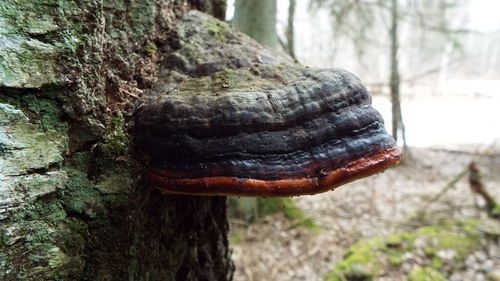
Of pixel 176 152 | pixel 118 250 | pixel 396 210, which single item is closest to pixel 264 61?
pixel 176 152

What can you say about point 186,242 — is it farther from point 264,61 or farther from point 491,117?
Answer: point 491,117

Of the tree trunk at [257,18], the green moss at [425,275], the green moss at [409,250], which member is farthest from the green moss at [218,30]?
the green moss at [425,275]

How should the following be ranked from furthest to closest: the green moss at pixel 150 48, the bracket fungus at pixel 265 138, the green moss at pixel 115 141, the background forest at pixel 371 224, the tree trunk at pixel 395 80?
the tree trunk at pixel 395 80, the background forest at pixel 371 224, the green moss at pixel 150 48, the green moss at pixel 115 141, the bracket fungus at pixel 265 138

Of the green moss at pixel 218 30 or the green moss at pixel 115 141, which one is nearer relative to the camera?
the green moss at pixel 115 141

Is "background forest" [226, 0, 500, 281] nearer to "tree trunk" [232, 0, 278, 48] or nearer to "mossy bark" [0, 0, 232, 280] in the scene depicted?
"tree trunk" [232, 0, 278, 48]

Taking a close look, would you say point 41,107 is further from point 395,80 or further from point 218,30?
point 395,80

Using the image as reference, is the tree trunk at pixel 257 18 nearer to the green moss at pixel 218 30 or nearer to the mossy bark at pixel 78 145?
the green moss at pixel 218 30

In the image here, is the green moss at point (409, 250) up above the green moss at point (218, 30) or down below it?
below
